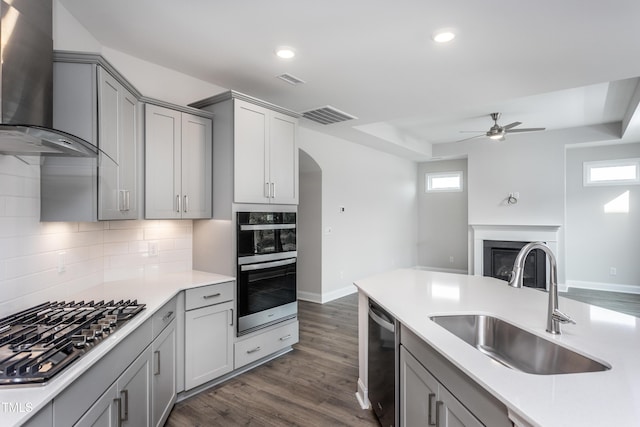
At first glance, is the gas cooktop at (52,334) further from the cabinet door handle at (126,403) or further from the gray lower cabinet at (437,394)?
the gray lower cabinet at (437,394)

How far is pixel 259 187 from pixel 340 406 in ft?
6.50

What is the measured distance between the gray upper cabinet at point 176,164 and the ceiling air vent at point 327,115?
1521mm

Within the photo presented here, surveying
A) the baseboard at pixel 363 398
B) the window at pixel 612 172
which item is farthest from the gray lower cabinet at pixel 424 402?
the window at pixel 612 172

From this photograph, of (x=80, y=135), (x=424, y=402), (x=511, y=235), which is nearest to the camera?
(x=424, y=402)

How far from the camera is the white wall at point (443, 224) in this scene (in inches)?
300

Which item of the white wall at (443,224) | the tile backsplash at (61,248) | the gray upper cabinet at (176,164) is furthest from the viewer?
the white wall at (443,224)

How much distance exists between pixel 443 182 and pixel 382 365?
661cm

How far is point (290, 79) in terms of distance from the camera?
321 cm

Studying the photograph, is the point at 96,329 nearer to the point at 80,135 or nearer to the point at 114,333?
the point at 114,333

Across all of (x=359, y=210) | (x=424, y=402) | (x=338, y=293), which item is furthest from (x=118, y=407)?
(x=359, y=210)

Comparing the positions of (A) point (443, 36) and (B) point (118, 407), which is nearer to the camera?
(B) point (118, 407)

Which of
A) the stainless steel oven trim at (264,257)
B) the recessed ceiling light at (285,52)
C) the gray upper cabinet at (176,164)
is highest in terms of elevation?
the recessed ceiling light at (285,52)

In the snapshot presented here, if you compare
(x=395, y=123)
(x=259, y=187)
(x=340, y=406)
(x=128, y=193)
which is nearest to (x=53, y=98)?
(x=128, y=193)

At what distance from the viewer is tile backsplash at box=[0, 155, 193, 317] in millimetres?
1757
